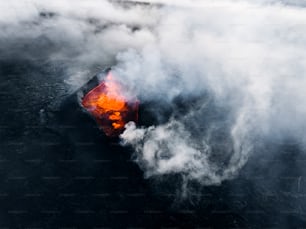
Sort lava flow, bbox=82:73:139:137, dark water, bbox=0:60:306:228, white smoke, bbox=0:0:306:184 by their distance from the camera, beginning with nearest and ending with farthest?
dark water, bbox=0:60:306:228
white smoke, bbox=0:0:306:184
lava flow, bbox=82:73:139:137

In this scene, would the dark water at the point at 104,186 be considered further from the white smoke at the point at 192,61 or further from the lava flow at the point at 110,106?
the white smoke at the point at 192,61

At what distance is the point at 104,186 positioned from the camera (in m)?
8.97

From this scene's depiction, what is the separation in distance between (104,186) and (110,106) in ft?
7.55

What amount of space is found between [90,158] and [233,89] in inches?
176

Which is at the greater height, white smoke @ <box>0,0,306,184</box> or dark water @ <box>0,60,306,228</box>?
white smoke @ <box>0,0,306,184</box>

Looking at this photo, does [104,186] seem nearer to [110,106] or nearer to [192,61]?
[110,106]

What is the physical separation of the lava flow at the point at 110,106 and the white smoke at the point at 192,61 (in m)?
0.34

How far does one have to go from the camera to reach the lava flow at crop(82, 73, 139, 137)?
9.91 metres

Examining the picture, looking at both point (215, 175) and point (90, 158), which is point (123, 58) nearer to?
point (90, 158)

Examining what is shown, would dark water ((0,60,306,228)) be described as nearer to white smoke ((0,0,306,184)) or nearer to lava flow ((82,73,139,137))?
lava flow ((82,73,139,137))

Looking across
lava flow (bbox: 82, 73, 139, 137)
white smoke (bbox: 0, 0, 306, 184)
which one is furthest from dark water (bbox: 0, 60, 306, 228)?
white smoke (bbox: 0, 0, 306, 184)

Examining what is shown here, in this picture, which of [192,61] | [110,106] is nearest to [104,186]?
[110,106]

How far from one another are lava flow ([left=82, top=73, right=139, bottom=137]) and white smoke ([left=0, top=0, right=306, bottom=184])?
0.34m

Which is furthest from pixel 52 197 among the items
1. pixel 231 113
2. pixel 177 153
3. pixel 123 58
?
pixel 231 113
